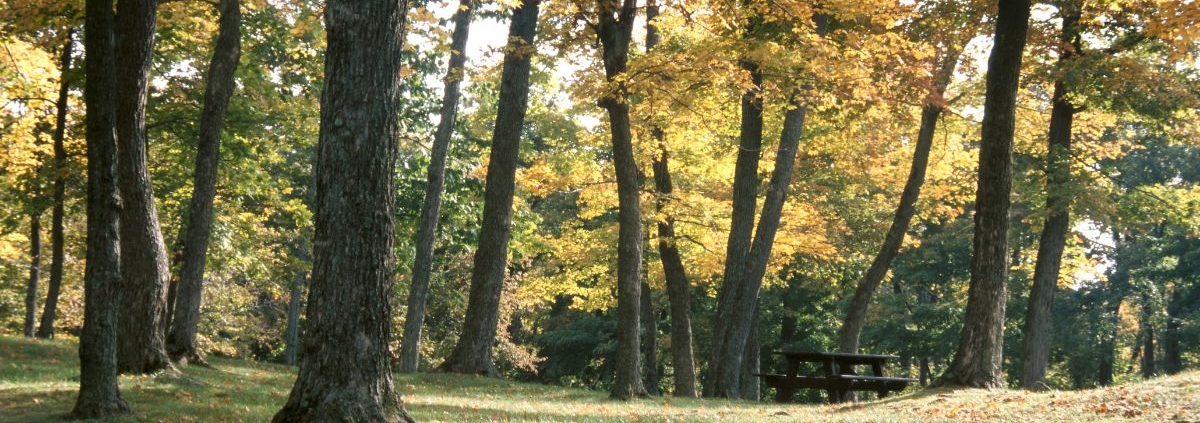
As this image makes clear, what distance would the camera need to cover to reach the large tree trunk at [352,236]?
780cm

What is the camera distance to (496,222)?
62.3 ft

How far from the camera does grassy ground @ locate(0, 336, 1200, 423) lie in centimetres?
1019

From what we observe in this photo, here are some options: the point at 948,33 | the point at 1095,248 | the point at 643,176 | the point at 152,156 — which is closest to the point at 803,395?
the point at 1095,248

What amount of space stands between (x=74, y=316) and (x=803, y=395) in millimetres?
28398

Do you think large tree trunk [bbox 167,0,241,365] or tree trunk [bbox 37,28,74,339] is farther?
tree trunk [bbox 37,28,74,339]

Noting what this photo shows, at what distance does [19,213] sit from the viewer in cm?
2388

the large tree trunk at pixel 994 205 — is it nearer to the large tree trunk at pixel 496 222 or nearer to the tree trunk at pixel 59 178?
the large tree trunk at pixel 496 222

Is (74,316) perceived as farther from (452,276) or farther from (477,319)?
(477,319)

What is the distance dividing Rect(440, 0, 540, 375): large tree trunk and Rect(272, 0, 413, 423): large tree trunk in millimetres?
10877

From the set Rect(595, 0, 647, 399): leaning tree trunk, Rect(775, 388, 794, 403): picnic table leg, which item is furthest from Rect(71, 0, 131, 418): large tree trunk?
Rect(775, 388, 794, 403): picnic table leg

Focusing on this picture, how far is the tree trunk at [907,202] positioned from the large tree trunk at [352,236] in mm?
14038

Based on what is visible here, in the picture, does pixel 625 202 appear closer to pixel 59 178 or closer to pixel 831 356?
pixel 831 356

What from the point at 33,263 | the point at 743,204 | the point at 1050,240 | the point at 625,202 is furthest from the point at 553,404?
the point at 33,263

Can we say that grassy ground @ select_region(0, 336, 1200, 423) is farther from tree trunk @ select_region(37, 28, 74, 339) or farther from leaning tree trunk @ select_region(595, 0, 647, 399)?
tree trunk @ select_region(37, 28, 74, 339)
